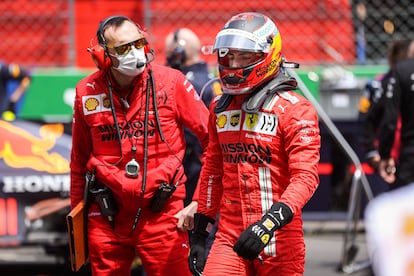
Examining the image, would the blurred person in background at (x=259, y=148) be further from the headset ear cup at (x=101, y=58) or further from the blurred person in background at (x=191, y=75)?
the blurred person in background at (x=191, y=75)

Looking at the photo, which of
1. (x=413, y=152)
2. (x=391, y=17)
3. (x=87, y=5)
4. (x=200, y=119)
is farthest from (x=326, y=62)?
(x=200, y=119)

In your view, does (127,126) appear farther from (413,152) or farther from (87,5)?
(87,5)

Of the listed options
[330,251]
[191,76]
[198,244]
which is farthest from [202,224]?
[330,251]

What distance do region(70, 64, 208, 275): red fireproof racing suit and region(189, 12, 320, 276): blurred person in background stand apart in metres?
0.47

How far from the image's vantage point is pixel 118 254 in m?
4.77

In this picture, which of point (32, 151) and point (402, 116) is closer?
point (32, 151)

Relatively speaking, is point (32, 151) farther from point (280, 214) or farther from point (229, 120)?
point (280, 214)

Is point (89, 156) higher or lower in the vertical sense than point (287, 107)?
lower

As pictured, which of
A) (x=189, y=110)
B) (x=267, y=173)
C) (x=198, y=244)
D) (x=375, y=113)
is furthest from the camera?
(x=375, y=113)

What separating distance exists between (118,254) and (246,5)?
7.52 m

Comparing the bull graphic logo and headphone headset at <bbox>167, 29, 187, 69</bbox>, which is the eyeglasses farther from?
the bull graphic logo

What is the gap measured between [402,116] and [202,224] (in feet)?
9.72

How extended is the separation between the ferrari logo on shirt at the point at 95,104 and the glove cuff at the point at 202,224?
0.77 meters

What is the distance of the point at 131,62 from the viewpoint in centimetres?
470
